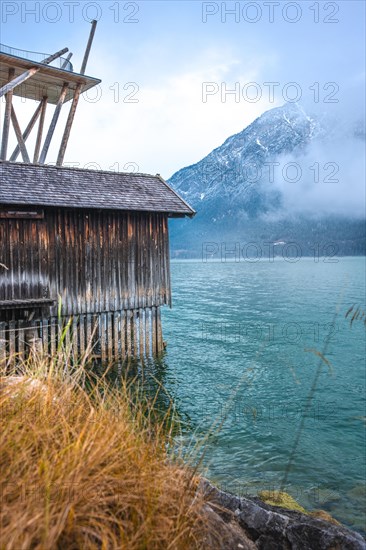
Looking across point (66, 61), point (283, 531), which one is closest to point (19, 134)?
point (66, 61)

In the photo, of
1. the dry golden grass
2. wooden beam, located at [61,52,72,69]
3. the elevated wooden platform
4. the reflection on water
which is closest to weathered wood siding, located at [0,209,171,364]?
the reflection on water

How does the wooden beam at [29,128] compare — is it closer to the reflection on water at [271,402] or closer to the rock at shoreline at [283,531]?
the reflection on water at [271,402]

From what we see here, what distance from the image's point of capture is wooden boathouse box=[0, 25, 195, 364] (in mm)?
14102

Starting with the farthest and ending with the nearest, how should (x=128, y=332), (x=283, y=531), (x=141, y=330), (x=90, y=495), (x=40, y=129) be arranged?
(x=40, y=129) < (x=141, y=330) < (x=128, y=332) < (x=283, y=531) < (x=90, y=495)

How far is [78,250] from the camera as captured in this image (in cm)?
1539

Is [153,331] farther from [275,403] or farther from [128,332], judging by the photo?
[275,403]

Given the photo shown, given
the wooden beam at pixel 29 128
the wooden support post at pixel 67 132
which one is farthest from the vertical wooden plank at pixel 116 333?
the wooden beam at pixel 29 128

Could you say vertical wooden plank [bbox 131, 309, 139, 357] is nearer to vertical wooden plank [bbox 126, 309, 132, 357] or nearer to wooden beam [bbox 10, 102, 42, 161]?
vertical wooden plank [bbox 126, 309, 132, 357]

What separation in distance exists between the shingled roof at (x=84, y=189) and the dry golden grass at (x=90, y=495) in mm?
→ 11666

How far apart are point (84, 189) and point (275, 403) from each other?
9683 millimetres

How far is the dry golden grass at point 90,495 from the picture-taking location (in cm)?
222

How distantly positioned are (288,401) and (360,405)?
7.12ft

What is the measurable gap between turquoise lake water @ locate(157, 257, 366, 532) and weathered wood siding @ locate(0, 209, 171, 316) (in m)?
3.35

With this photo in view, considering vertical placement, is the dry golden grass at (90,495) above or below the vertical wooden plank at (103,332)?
above
